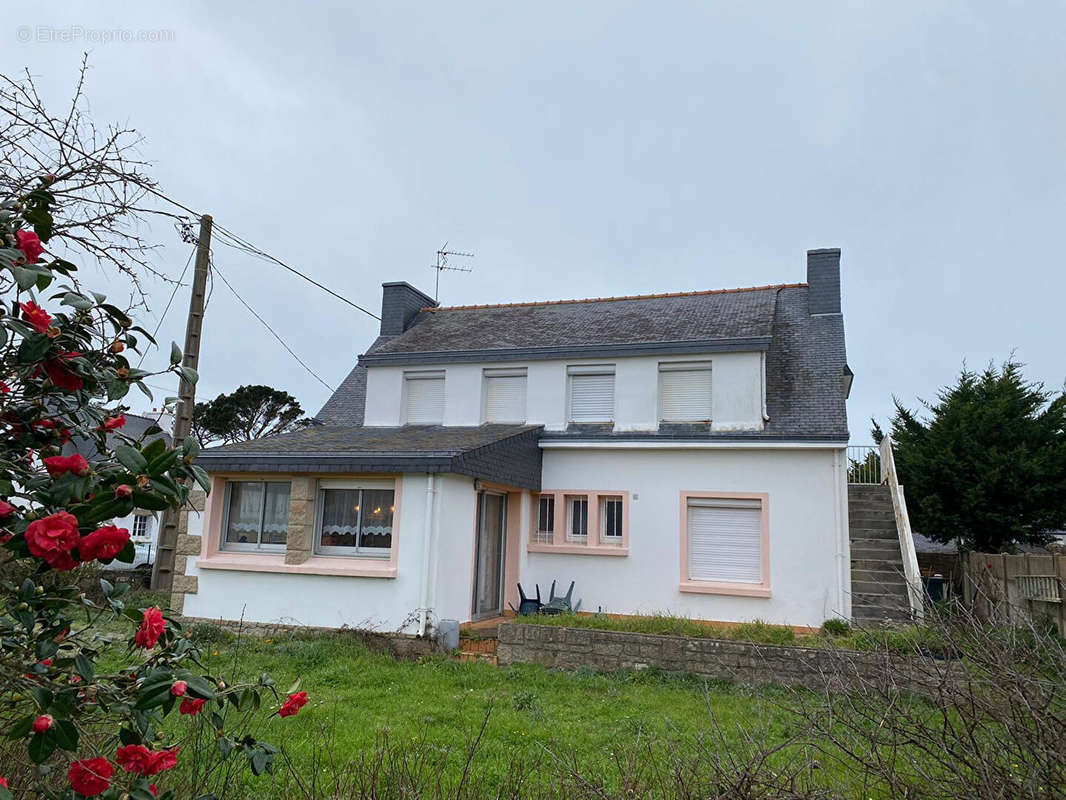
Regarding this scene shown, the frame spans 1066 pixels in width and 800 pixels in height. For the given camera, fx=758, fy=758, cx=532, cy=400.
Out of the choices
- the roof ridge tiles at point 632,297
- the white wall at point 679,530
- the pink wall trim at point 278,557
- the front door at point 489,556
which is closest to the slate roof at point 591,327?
the roof ridge tiles at point 632,297

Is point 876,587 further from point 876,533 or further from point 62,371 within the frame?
point 62,371

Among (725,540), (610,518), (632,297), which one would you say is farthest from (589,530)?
(632,297)

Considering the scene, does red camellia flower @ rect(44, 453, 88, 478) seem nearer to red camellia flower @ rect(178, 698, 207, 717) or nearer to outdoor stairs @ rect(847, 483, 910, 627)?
red camellia flower @ rect(178, 698, 207, 717)

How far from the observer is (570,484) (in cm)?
1511

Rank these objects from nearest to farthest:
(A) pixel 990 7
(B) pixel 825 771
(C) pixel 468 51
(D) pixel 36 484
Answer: (D) pixel 36 484 → (B) pixel 825 771 → (A) pixel 990 7 → (C) pixel 468 51

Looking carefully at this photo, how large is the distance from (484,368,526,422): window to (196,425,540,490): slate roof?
0.68 metres

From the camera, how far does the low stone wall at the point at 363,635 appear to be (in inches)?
451

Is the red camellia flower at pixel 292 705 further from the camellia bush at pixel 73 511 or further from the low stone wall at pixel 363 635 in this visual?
the low stone wall at pixel 363 635

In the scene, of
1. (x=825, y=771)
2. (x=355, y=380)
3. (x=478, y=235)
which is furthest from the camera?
(x=478, y=235)

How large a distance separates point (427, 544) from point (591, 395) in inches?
208

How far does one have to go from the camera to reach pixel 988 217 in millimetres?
18078

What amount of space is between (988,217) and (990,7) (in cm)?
946

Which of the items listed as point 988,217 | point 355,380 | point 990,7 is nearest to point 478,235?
point 355,380

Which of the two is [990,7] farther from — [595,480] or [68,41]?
[68,41]
